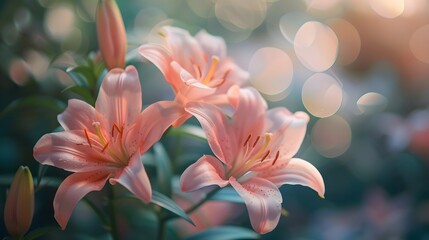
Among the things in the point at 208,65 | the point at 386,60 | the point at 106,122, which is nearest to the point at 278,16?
the point at 386,60

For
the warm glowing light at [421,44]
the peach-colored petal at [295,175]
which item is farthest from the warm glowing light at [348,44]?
the peach-colored petal at [295,175]

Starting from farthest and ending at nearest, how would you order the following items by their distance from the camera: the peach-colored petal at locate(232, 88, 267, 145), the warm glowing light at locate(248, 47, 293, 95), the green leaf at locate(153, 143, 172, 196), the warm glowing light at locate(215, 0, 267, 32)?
1. the warm glowing light at locate(215, 0, 267, 32)
2. the warm glowing light at locate(248, 47, 293, 95)
3. the green leaf at locate(153, 143, 172, 196)
4. the peach-colored petal at locate(232, 88, 267, 145)

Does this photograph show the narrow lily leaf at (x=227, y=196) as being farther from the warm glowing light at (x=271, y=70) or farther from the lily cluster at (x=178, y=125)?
the warm glowing light at (x=271, y=70)

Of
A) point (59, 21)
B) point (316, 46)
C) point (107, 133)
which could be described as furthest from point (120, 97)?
point (316, 46)

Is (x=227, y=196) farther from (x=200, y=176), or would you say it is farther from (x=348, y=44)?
(x=348, y=44)

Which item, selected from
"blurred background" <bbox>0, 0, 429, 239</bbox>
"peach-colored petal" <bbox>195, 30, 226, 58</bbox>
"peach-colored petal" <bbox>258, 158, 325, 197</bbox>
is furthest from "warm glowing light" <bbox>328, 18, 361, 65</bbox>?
"peach-colored petal" <bbox>258, 158, 325, 197</bbox>

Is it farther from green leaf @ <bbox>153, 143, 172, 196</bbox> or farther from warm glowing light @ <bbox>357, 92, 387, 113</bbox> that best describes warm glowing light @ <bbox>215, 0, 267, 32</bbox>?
green leaf @ <bbox>153, 143, 172, 196</bbox>

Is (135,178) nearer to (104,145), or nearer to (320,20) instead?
(104,145)
